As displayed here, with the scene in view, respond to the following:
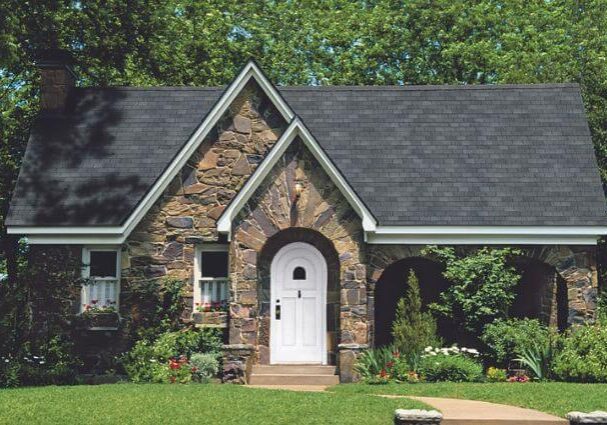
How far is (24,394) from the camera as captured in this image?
1728 centimetres

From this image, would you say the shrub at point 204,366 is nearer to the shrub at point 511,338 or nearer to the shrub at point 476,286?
the shrub at point 476,286

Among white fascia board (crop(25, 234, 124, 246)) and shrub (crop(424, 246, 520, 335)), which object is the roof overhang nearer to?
white fascia board (crop(25, 234, 124, 246))

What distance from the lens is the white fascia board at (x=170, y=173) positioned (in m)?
21.8

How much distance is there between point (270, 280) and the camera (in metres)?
21.7

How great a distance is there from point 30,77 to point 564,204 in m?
17.3

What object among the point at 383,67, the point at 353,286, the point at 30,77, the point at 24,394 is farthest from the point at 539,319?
the point at 30,77

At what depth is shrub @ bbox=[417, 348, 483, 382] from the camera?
19500 millimetres

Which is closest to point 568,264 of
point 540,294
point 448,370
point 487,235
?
point 540,294

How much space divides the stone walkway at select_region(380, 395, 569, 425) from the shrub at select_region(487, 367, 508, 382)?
11.5 feet

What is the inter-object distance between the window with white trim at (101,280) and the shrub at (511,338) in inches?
317

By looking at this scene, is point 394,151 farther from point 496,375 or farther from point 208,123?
point 496,375

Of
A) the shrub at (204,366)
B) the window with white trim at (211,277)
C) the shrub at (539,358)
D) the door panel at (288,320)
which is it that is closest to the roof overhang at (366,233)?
the window with white trim at (211,277)

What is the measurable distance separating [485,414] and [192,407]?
4.36 meters

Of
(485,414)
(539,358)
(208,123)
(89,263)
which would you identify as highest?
(208,123)
